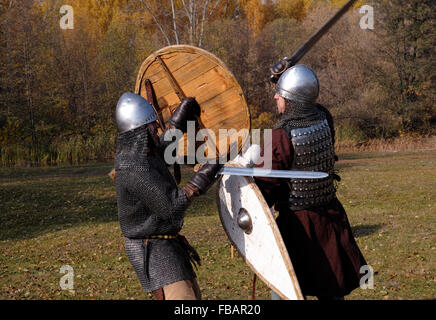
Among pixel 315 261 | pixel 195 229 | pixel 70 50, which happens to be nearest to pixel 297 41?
pixel 70 50

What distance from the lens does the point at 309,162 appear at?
10.2 ft

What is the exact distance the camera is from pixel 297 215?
3.12 m

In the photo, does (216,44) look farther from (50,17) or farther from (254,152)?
(254,152)

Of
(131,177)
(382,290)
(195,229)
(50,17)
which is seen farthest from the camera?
(50,17)

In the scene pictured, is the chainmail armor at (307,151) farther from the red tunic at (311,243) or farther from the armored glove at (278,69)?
the armored glove at (278,69)

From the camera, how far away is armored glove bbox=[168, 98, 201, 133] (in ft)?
11.4

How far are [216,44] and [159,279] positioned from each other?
25054mm

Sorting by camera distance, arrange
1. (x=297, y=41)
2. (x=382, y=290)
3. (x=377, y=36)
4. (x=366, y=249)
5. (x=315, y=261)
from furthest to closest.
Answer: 1. (x=297, y=41)
2. (x=377, y=36)
3. (x=366, y=249)
4. (x=382, y=290)
5. (x=315, y=261)

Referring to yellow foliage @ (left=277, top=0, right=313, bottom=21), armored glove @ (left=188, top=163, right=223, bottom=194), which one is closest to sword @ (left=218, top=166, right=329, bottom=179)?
armored glove @ (left=188, top=163, right=223, bottom=194)

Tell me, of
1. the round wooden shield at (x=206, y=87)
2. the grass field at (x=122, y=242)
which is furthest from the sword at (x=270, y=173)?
the grass field at (x=122, y=242)

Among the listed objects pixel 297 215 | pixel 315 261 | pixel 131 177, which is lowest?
pixel 315 261

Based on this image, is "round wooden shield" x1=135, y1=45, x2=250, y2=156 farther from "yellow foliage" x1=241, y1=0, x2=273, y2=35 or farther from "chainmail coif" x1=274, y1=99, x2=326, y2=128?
"yellow foliage" x1=241, y1=0, x2=273, y2=35

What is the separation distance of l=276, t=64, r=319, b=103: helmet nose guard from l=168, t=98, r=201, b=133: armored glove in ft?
2.46

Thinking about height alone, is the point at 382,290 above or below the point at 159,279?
below
